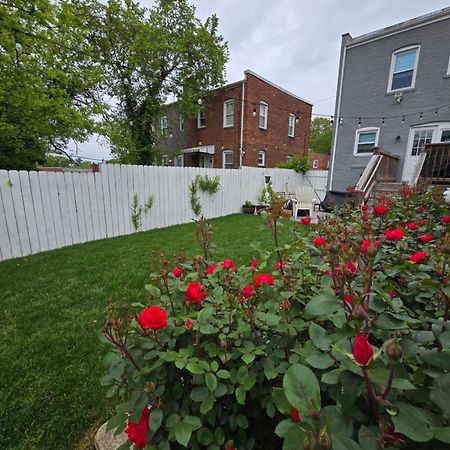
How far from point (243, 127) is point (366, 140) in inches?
227

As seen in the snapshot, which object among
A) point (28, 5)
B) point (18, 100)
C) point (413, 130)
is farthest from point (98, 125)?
point (413, 130)

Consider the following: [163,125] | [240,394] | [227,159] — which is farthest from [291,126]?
[240,394]

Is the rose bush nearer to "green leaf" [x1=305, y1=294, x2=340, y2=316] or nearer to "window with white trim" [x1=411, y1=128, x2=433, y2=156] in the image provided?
"green leaf" [x1=305, y1=294, x2=340, y2=316]

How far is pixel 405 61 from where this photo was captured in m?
8.76

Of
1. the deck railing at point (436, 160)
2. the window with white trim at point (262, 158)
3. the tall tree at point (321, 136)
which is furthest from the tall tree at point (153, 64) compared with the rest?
the tall tree at point (321, 136)

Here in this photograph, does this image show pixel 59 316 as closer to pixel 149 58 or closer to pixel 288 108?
pixel 149 58

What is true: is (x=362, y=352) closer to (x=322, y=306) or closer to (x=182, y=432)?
(x=322, y=306)

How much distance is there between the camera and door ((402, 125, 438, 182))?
28.0ft

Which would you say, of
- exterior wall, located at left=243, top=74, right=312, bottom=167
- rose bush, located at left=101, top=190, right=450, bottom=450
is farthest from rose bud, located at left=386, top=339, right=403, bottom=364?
exterior wall, located at left=243, top=74, right=312, bottom=167

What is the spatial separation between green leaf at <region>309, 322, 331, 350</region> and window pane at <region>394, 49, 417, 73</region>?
38.0ft

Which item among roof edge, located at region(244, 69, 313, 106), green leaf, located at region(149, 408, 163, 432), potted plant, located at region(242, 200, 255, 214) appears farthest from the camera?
roof edge, located at region(244, 69, 313, 106)

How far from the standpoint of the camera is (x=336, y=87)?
34.0ft

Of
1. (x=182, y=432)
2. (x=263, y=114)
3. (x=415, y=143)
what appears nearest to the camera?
(x=182, y=432)

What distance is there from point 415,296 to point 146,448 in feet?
3.45
